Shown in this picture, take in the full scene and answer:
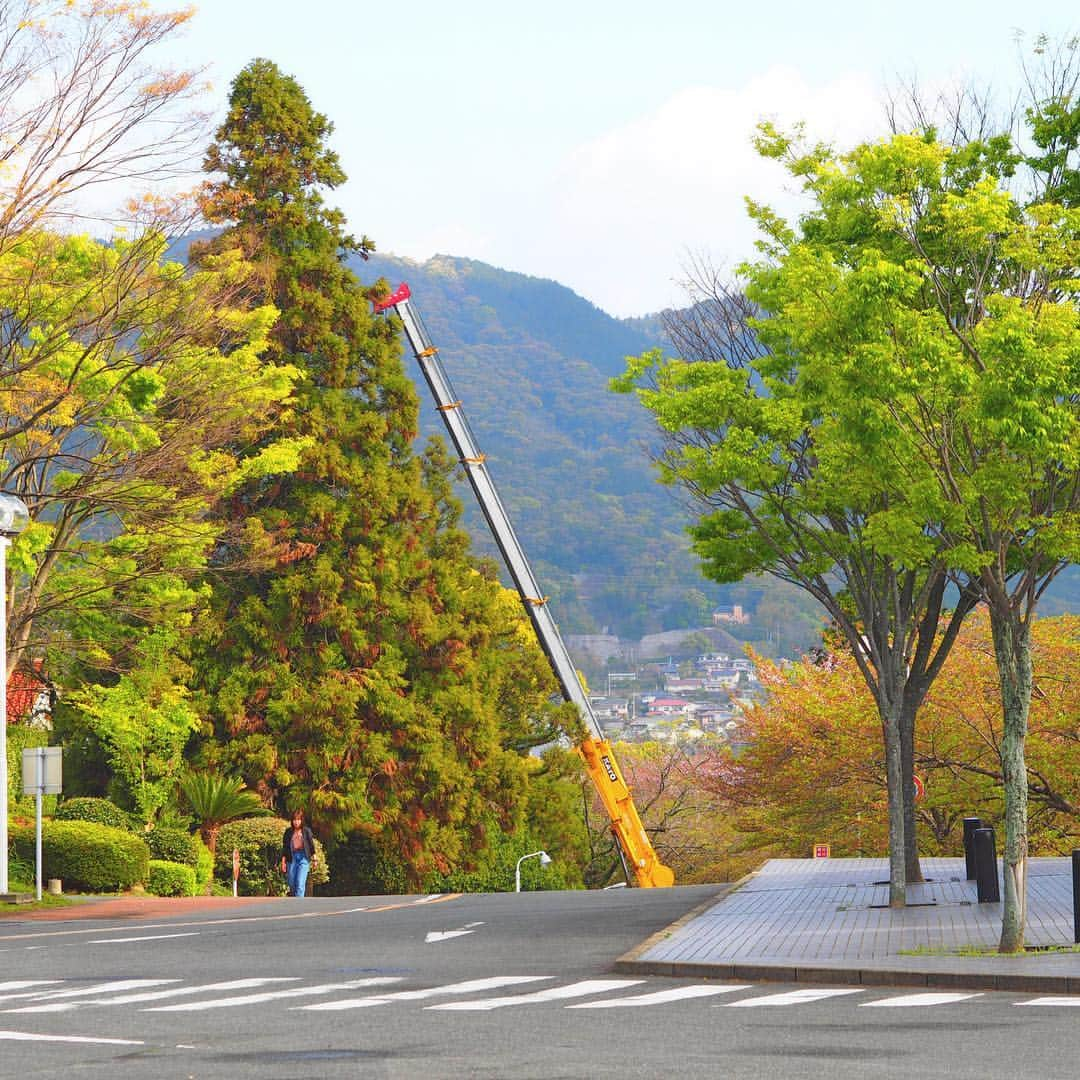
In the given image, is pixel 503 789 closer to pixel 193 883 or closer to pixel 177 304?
pixel 193 883

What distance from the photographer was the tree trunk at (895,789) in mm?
21297

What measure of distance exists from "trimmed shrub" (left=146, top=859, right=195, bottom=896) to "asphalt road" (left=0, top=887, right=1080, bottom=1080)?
12.5 metres

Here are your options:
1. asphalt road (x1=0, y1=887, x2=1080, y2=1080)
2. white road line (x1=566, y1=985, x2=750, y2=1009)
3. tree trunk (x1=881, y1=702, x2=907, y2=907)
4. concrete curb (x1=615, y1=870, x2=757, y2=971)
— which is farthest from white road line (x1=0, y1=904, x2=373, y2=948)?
white road line (x1=566, y1=985, x2=750, y2=1009)

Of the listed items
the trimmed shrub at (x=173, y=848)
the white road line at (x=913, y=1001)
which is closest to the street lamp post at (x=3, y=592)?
the trimmed shrub at (x=173, y=848)

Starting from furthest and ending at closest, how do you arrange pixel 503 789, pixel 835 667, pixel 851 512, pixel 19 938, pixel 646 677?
1. pixel 646 677
2. pixel 835 667
3. pixel 503 789
4. pixel 851 512
5. pixel 19 938

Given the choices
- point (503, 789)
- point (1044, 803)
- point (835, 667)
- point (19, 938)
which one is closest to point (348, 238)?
point (503, 789)

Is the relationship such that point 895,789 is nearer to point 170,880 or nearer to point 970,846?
point 970,846

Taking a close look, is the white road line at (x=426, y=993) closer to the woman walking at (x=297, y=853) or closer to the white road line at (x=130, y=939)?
the white road line at (x=130, y=939)

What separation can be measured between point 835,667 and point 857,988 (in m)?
31.6

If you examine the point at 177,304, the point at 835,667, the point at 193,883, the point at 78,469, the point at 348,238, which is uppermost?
the point at 348,238

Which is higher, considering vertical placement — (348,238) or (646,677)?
(348,238)

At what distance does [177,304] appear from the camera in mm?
25109

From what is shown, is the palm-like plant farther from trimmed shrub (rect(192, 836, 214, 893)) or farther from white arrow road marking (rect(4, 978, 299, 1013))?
white arrow road marking (rect(4, 978, 299, 1013))

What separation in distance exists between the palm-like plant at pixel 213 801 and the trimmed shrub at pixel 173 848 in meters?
1.18
